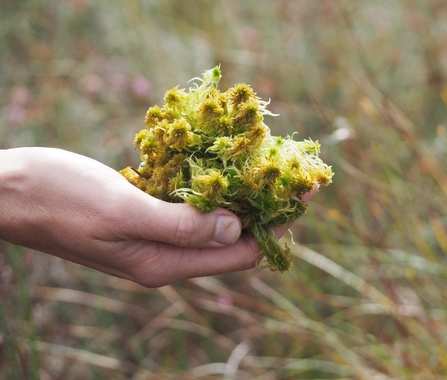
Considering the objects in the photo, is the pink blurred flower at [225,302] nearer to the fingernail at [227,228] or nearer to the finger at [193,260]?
the finger at [193,260]

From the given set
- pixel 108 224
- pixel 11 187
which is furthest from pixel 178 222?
pixel 11 187

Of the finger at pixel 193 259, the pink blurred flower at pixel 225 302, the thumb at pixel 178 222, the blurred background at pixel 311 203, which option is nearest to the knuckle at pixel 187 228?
the thumb at pixel 178 222

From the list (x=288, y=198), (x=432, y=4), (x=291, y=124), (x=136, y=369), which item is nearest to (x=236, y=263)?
(x=288, y=198)

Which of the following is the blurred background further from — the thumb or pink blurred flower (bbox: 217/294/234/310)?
the thumb

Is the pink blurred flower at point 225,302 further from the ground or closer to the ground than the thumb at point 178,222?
further from the ground

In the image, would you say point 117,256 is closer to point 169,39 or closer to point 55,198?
point 55,198
